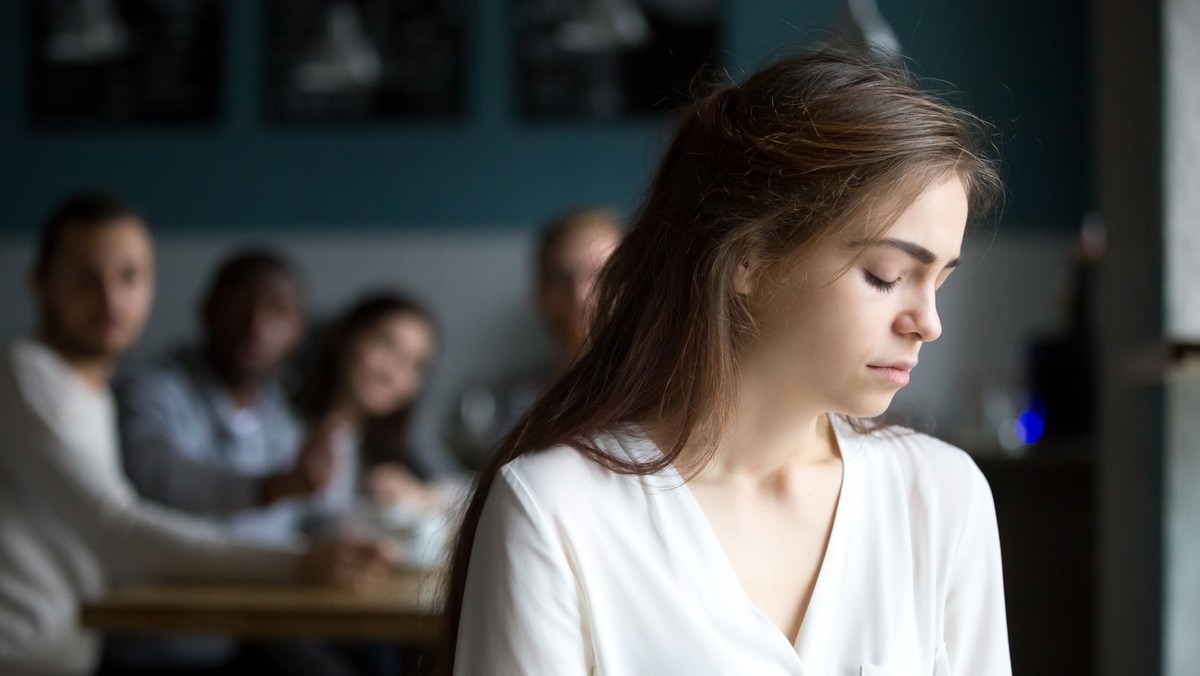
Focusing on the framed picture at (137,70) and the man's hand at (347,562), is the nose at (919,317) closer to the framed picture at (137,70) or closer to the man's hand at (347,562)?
the man's hand at (347,562)

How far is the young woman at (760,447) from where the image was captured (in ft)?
3.00

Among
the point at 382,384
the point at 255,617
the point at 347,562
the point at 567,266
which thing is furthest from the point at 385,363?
the point at 255,617

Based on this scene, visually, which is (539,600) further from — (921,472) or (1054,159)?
(1054,159)

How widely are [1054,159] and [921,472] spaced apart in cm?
316

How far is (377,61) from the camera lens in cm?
406

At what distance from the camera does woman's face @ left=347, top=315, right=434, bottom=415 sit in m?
3.12

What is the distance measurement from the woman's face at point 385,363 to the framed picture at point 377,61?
117cm

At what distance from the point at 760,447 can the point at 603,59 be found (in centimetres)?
314

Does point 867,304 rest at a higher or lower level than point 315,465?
higher

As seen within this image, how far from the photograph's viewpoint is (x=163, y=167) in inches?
164

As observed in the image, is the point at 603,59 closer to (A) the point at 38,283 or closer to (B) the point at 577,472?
(A) the point at 38,283

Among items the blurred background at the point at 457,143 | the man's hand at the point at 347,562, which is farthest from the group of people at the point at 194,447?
the blurred background at the point at 457,143

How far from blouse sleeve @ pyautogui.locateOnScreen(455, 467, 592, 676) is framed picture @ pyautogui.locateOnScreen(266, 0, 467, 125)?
329 centimetres

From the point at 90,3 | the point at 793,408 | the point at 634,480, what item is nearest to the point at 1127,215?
the point at 793,408
